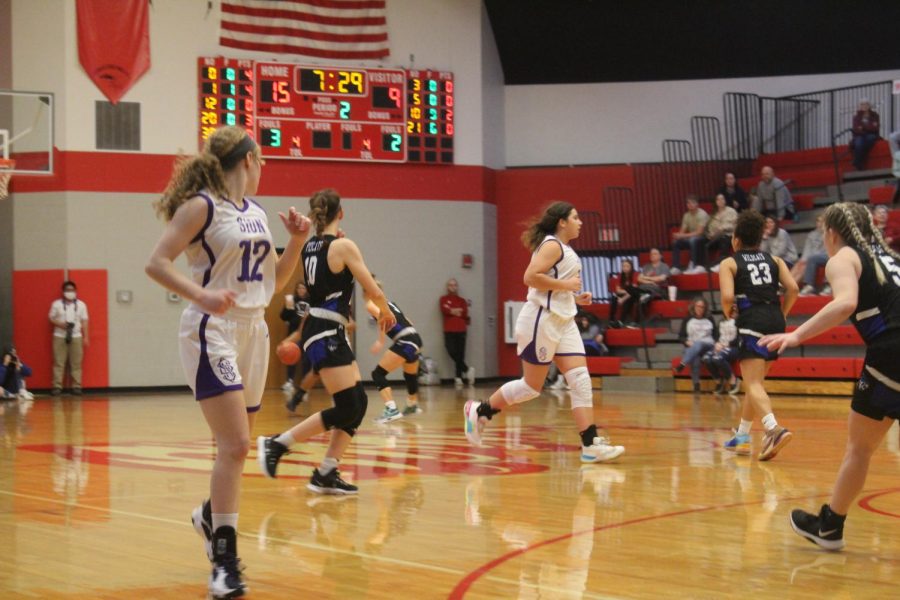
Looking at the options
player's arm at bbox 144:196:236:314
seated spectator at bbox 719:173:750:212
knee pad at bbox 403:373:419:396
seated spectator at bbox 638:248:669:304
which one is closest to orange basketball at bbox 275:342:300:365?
knee pad at bbox 403:373:419:396

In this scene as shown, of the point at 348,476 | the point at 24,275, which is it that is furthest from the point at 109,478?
the point at 24,275

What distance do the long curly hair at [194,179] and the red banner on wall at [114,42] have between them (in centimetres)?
1707

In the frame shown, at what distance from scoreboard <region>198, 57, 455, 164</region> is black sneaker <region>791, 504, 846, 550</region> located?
54.8 feet

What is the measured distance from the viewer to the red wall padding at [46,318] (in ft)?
67.8

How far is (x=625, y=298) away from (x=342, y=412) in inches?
576

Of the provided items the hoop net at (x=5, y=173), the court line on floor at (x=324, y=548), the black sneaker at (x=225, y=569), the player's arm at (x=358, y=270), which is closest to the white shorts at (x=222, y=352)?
the black sneaker at (x=225, y=569)

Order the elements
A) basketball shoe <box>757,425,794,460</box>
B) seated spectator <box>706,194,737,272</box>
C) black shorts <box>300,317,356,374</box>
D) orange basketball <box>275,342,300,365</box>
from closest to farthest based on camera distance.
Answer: black shorts <box>300,317,356,374</box>, basketball shoe <box>757,425,794,460</box>, orange basketball <box>275,342,300,365</box>, seated spectator <box>706,194,737,272</box>

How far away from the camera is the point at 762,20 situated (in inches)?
908

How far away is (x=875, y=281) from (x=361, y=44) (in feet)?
58.9

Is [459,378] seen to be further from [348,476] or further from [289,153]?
[348,476]

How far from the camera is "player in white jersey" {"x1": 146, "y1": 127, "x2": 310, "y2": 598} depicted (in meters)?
4.45

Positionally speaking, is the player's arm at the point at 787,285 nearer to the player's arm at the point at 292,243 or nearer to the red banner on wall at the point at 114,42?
the player's arm at the point at 292,243

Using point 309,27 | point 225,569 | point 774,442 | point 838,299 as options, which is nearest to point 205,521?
point 225,569

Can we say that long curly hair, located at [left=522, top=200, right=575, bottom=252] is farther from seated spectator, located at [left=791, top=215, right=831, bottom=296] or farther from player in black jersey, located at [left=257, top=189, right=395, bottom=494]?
seated spectator, located at [left=791, top=215, right=831, bottom=296]
